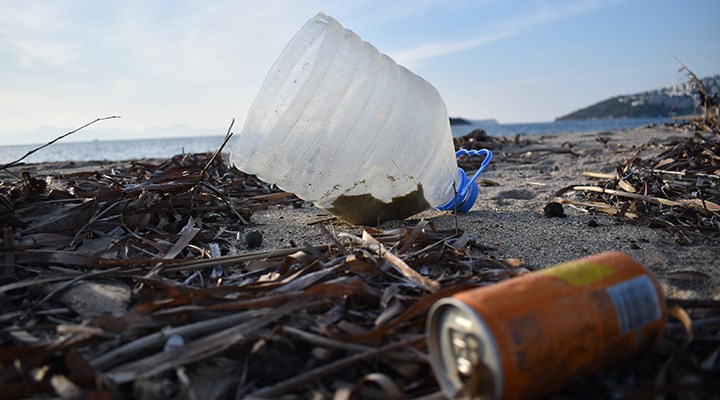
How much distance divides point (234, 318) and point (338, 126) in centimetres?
129

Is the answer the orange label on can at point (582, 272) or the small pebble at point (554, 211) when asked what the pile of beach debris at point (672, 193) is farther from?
the orange label on can at point (582, 272)

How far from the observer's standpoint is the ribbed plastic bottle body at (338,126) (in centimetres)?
228

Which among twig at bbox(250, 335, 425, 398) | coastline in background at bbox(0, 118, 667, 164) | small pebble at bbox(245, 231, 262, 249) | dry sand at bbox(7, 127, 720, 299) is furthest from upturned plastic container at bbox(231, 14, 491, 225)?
coastline in background at bbox(0, 118, 667, 164)

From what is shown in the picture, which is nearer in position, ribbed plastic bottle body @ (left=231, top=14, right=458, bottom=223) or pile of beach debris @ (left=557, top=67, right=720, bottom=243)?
pile of beach debris @ (left=557, top=67, right=720, bottom=243)

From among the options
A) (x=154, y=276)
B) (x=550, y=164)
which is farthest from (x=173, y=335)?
(x=550, y=164)

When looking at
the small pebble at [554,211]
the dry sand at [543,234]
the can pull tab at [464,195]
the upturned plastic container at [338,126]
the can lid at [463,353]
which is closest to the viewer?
the can lid at [463,353]

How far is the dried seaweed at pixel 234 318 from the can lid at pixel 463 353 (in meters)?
0.08

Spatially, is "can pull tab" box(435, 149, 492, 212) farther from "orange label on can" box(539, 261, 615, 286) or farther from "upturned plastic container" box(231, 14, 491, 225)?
"orange label on can" box(539, 261, 615, 286)

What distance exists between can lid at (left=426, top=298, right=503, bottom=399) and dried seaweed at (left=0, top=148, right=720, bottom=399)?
0.08 m

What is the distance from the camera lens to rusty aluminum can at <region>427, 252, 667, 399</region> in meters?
0.85

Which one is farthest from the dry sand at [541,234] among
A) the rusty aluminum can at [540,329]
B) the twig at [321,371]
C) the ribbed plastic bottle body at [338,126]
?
the twig at [321,371]

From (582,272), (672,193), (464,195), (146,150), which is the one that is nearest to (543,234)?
(464,195)

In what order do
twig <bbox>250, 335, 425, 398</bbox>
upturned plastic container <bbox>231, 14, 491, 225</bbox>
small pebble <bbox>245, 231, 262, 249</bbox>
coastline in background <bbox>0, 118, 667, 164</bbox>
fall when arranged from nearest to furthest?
twig <bbox>250, 335, 425, 398</bbox>
small pebble <bbox>245, 231, 262, 249</bbox>
upturned plastic container <bbox>231, 14, 491, 225</bbox>
coastline in background <bbox>0, 118, 667, 164</bbox>

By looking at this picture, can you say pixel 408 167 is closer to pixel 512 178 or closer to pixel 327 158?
pixel 327 158
